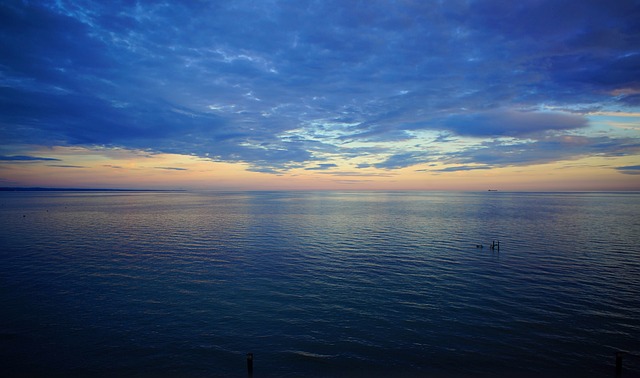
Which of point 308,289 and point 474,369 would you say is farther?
point 308,289

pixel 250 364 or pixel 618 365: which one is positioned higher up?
pixel 618 365

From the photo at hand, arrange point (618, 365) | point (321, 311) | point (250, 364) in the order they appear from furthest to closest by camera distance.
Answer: point (321, 311)
point (250, 364)
point (618, 365)

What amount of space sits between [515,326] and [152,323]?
28.1 metres

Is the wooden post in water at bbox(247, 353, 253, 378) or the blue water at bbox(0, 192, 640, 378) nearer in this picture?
the wooden post in water at bbox(247, 353, 253, 378)

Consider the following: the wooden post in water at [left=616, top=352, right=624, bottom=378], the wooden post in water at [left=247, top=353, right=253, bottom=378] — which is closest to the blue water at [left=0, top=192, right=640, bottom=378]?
the wooden post in water at [left=247, top=353, right=253, bottom=378]

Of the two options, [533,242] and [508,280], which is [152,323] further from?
[533,242]

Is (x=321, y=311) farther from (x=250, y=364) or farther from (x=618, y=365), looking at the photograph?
(x=618, y=365)

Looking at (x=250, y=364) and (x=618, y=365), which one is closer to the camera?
(x=618, y=365)

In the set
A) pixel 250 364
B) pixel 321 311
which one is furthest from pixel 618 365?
pixel 250 364

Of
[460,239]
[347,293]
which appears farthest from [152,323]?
[460,239]

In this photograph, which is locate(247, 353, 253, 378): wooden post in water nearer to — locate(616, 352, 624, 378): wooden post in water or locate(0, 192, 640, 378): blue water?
locate(0, 192, 640, 378): blue water

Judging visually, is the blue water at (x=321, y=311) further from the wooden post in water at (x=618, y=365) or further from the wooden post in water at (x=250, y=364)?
the wooden post in water at (x=618, y=365)


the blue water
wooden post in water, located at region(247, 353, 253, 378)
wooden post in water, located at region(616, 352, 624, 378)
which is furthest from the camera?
the blue water

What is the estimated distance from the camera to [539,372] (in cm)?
1953
